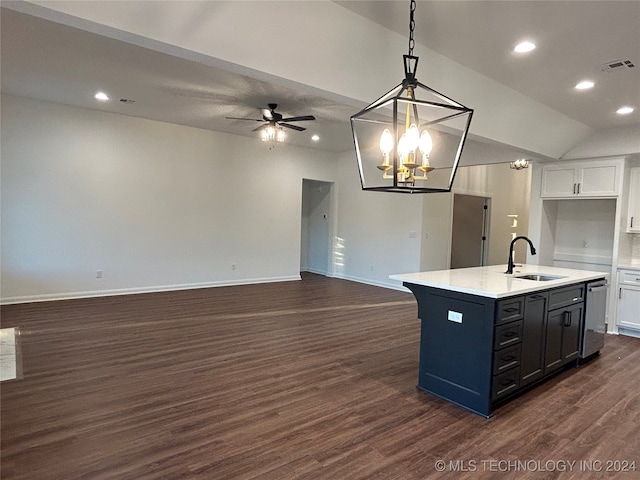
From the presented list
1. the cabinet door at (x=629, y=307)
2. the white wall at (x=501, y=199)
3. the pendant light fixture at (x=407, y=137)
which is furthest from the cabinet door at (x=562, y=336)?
the white wall at (x=501, y=199)

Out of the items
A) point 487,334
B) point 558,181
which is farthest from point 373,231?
point 487,334

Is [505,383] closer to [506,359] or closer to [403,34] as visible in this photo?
[506,359]

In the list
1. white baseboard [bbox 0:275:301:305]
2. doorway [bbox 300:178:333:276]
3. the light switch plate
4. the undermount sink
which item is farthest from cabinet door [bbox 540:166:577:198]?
white baseboard [bbox 0:275:301:305]

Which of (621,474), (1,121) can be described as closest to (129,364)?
(621,474)

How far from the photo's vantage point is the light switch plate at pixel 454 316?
2.86 meters

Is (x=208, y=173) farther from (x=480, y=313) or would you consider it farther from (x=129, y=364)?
(x=480, y=313)

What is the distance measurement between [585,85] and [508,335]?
2761 millimetres

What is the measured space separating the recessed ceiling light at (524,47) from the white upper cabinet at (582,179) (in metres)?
3.05

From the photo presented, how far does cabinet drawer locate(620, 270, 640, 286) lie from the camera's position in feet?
16.0

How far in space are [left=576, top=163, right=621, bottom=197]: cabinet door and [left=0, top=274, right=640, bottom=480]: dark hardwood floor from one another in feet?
6.45

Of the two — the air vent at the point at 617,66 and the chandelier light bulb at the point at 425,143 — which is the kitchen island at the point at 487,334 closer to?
the chandelier light bulb at the point at 425,143

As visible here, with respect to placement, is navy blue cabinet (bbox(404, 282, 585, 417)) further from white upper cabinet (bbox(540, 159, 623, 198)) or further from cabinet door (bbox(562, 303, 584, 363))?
white upper cabinet (bbox(540, 159, 623, 198))

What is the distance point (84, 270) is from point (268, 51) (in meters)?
5.17

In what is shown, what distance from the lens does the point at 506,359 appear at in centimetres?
283
